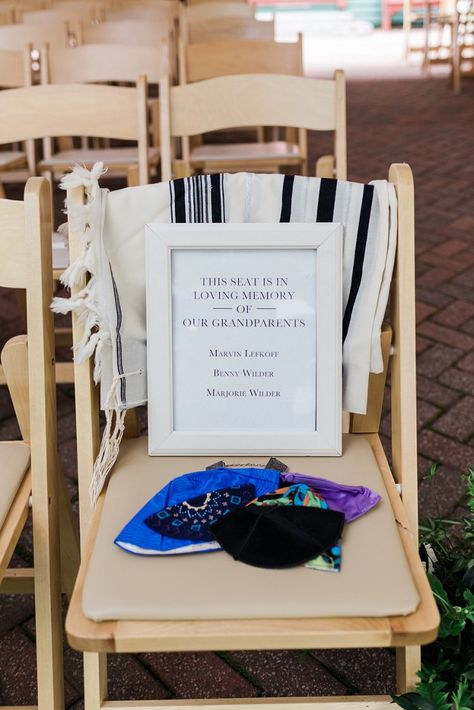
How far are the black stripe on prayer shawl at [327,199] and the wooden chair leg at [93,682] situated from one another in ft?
2.58

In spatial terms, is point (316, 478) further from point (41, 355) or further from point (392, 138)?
point (392, 138)

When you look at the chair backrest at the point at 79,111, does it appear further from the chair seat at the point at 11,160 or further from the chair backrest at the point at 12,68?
the chair seat at the point at 11,160

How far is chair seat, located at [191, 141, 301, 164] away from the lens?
152 inches

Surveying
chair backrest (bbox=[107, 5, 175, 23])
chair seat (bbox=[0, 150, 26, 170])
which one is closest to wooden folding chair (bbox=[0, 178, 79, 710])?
chair seat (bbox=[0, 150, 26, 170])

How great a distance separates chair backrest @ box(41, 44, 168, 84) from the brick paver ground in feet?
3.40

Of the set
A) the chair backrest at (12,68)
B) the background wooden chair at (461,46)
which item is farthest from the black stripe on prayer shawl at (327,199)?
the background wooden chair at (461,46)

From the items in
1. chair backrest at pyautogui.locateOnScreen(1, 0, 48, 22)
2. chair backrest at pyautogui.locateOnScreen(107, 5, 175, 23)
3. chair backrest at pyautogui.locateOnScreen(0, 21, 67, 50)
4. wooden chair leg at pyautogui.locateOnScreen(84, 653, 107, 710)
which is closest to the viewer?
wooden chair leg at pyautogui.locateOnScreen(84, 653, 107, 710)

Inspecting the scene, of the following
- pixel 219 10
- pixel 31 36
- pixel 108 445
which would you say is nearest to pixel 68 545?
pixel 108 445

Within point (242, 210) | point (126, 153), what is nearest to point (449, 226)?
point (126, 153)

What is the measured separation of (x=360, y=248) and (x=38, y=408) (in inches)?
23.3

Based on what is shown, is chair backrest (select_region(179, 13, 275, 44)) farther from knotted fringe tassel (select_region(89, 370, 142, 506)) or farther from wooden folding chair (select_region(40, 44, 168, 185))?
knotted fringe tassel (select_region(89, 370, 142, 506))

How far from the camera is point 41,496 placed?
4.56 ft

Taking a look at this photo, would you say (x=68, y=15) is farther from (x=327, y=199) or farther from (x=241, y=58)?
(x=327, y=199)

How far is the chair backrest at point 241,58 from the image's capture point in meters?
3.69
